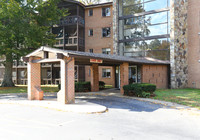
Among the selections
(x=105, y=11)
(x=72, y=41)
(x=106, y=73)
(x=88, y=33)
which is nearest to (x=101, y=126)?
(x=106, y=73)

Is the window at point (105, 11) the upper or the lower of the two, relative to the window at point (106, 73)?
upper

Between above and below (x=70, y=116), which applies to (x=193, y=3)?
above

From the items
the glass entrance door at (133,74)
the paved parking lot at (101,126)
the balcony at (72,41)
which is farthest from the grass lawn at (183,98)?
the balcony at (72,41)

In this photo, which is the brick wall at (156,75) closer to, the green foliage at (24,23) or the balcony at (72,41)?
the balcony at (72,41)

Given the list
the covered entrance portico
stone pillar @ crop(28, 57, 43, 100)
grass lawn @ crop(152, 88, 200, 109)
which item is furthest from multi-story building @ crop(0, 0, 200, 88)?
stone pillar @ crop(28, 57, 43, 100)

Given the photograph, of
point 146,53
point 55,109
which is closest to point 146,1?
point 146,53

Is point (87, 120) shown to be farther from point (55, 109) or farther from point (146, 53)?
point (146, 53)

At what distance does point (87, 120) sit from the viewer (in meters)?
6.67

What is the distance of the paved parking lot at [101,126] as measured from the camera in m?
5.04

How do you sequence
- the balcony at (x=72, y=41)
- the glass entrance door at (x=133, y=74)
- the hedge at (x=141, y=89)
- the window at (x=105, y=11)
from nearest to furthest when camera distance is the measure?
the hedge at (x=141, y=89)
the glass entrance door at (x=133, y=74)
the balcony at (x=72, y=41)
the window at (x=105, y=11)

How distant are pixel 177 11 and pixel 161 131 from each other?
16289mm

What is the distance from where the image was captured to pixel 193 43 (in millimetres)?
18453

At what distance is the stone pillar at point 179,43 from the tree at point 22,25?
43.1 feet

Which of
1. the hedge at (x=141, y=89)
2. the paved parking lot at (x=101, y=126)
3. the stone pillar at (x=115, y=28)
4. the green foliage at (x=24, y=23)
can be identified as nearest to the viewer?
the paved parking lot at (x=101, y=126)
